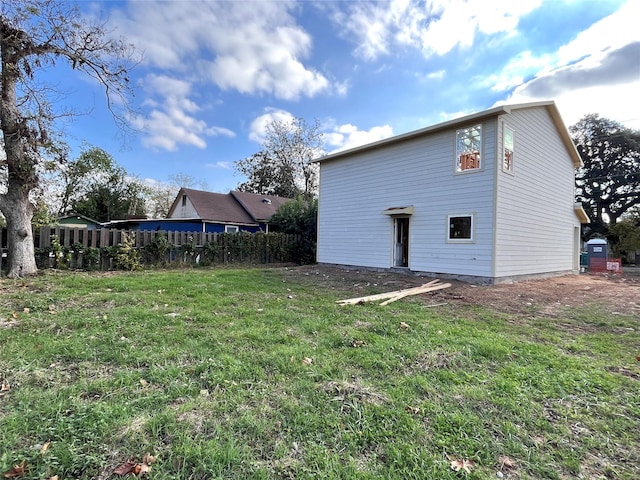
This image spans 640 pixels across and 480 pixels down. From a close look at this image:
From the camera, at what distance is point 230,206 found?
22188mm

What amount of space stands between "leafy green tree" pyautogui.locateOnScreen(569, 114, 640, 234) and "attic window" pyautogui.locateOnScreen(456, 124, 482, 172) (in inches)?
1033

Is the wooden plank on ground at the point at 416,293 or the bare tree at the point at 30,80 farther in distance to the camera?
the bare tree at the point at 30,80

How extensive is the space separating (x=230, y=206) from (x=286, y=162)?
10620 mm

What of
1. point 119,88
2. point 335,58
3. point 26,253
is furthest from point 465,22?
point 26,253

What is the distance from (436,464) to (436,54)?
1159 cm

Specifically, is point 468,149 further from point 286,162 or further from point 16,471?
point 286,162

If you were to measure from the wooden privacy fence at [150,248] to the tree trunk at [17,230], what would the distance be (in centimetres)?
79

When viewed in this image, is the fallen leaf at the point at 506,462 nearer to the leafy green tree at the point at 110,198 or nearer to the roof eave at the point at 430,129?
the roof eave at the point at 430,129

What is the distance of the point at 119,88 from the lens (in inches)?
329

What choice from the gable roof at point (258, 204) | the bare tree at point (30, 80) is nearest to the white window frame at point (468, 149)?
the bare tree at point (30, 80)

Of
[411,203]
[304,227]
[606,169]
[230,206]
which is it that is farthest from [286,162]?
[606,169]

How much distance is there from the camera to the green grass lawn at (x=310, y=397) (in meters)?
1.83

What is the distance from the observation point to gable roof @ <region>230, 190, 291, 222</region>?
21.8 meters

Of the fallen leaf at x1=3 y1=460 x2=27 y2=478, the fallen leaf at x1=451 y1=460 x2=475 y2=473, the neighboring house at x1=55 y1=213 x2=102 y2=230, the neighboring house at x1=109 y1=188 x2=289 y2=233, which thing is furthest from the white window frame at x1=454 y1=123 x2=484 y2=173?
the neighboring house at x1=55 y1=213 x2=102 y2=230
